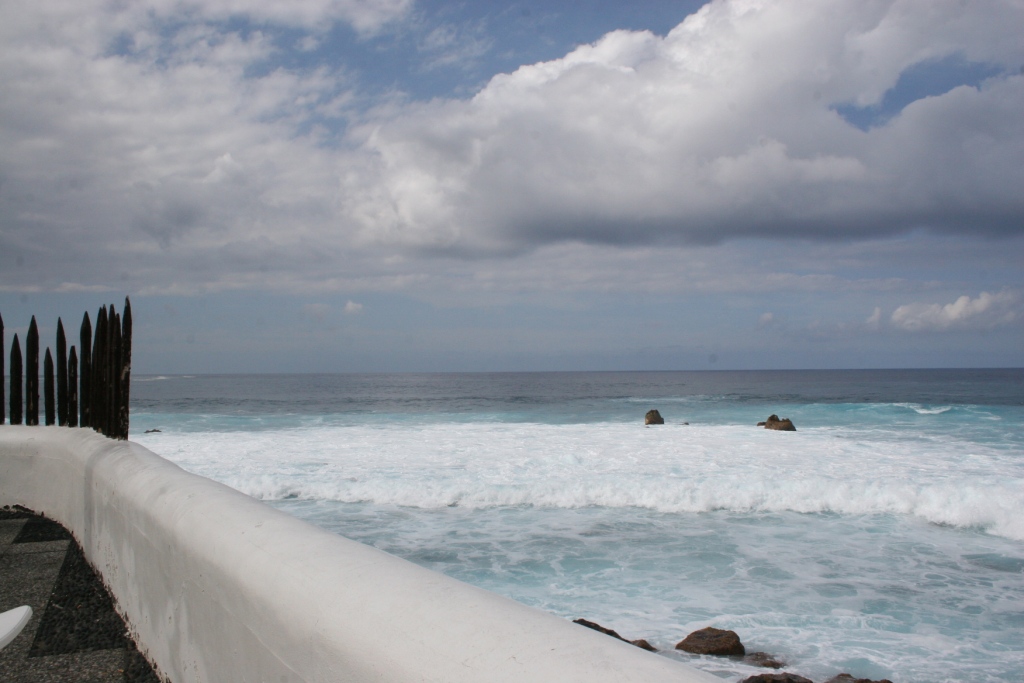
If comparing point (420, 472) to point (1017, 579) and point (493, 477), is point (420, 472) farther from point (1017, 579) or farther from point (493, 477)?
point (1017, 579)

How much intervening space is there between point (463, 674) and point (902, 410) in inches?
1705

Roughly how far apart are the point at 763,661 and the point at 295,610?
196 inches

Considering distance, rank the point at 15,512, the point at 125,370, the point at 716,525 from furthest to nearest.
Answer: the point at 716,525
the point at 15,512
the point at 125,370

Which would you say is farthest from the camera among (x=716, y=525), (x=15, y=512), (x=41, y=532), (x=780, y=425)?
(x=780, y=425)

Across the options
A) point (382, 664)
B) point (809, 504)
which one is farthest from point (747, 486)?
point (382, 664)

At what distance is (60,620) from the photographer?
137 inches

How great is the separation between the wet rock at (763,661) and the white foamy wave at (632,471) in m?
5.97

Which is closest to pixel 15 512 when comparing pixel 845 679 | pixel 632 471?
pixel 845 679

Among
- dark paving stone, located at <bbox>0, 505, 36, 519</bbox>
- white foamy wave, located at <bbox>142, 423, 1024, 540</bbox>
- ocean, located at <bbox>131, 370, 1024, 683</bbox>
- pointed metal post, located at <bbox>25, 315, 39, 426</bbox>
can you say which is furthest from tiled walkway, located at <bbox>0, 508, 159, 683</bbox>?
white foamy wave, located at <bbox>142, 423, 1024, 540</bbox>

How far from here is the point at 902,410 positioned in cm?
3834

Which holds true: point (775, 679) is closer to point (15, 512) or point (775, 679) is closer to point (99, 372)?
point (99, 372)

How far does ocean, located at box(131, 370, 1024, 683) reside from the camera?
→ 20.7ft

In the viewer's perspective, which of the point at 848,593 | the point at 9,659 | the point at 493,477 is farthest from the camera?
the point at 493,477

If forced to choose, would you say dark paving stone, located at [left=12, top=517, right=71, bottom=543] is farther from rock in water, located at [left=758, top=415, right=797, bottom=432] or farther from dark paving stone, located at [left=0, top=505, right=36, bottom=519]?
rock in water, located at [left=758, top=415, right=797, bottom=432]
